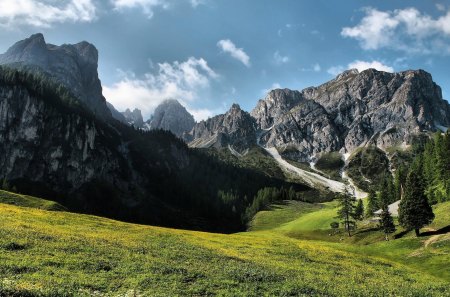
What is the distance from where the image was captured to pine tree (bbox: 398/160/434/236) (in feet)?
264

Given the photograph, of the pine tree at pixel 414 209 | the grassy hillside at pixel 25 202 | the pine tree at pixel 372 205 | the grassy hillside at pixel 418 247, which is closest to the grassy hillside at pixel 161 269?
the grassy hillside at pixel 418 247

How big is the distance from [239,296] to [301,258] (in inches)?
1038

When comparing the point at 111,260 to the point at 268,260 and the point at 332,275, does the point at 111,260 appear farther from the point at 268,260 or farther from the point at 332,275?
the point at 332,275

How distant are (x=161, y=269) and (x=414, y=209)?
66303 millimetres

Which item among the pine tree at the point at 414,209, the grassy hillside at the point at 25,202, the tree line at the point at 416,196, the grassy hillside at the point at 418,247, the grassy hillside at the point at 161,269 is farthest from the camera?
the tree line at the point at 416,196

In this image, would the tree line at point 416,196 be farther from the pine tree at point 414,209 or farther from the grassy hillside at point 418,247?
the grassy hillside at point 418,247

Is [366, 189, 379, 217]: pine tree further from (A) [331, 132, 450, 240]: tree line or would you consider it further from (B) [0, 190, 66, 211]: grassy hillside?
(B) [0, 190, 66, 211]: grassy hillside

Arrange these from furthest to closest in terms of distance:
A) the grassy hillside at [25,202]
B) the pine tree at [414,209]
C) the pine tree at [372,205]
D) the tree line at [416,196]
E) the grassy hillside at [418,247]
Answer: the pine tree at [372,205] < the tree line at [416,196] < the pine tree at [414,209] < the grassy hillside at [25,202] < the grassy hillside at [418,247]

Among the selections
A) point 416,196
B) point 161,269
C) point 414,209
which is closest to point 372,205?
point 416,196

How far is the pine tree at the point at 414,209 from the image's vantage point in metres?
80.4

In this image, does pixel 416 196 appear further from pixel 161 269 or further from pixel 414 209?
pixel 161 269

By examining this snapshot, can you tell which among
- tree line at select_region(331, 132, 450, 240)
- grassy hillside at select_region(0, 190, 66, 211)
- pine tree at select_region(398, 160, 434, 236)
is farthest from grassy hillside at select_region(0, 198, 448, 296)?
tree line at select_region(331, 132, 450, 240)

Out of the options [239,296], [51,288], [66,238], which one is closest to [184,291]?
[239,296]

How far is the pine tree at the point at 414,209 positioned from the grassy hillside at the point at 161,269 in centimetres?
2879
